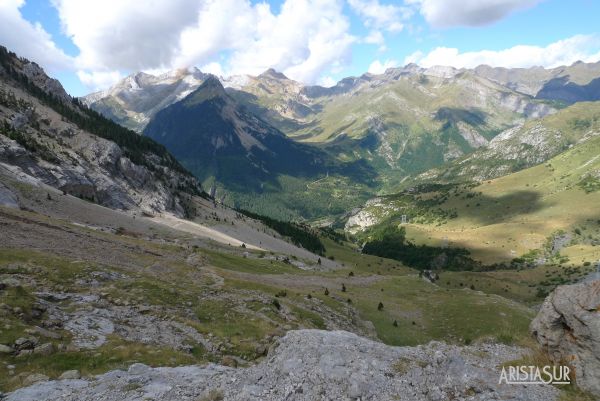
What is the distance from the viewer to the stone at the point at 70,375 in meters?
19.5

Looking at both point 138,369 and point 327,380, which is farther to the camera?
point 138,369

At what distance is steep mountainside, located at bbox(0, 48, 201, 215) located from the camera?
350 feet

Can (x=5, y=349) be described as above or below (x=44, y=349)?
below

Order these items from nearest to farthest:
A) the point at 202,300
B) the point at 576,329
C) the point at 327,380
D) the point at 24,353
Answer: the point at 576,329
the point at 327,380
the point at 24,353
the point at 202,300

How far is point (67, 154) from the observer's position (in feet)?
421

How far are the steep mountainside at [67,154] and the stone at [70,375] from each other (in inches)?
3431

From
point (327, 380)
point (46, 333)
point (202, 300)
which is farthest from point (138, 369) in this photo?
point (202, 300)

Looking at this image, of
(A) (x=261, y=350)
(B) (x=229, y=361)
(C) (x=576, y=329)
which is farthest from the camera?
(A) (x=261, y=350)

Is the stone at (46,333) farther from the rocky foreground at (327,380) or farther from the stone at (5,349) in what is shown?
the rocky foreground at (327,380)

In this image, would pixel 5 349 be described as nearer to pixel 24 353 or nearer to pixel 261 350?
pixel 24 353

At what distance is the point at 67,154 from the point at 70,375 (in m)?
130

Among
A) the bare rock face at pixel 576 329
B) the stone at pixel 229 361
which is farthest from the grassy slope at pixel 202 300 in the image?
the bare rock face at pixel 576 329

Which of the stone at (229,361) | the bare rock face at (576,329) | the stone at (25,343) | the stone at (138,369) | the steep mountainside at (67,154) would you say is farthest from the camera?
the steep mountainside at (67,154)

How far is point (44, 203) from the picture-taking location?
80.2 m
